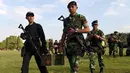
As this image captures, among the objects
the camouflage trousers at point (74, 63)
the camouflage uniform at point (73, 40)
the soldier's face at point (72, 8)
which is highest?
the soldier's face at point (72, 8)

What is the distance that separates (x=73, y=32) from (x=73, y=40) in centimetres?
22

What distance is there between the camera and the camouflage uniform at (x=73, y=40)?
8.07 m

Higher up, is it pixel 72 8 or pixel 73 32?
pixel 72 8

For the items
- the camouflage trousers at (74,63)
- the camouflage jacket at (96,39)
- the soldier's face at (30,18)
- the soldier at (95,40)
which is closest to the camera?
the camouflage trousers at (74,63)

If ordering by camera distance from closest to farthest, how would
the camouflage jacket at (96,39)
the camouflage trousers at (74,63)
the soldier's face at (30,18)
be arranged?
1. the camouflage trousers at (74,63)
2. the soldier's face at (30,18)
3. the camouflage jacket at (96,39)

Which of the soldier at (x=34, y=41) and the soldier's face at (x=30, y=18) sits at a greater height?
the soldier's face at (x=30, y=18)

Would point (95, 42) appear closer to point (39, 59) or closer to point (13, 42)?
point (39, 59)

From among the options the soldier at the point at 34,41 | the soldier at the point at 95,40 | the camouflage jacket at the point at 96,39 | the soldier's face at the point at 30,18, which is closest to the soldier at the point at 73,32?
the soldier at the point at 34,41

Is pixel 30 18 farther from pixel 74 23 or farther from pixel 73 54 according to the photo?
pixel 73 54

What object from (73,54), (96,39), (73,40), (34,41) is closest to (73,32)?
(73,40)

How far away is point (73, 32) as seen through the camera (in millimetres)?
8086

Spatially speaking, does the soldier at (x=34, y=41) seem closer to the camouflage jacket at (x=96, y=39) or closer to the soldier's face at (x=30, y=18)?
the soldier's face at (x=30, y=18)

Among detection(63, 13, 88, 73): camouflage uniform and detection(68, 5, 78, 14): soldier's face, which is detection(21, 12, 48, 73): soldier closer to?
detection(63, 13, 88, 73): camouflage uniform

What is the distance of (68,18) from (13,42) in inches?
5114
